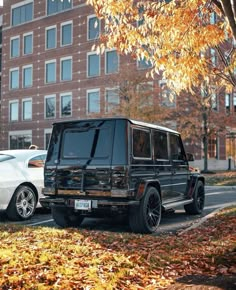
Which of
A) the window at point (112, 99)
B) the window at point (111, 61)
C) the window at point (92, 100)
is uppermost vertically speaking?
the window at point (111, 61)

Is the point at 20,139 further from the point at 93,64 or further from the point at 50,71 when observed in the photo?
the point at 93,64

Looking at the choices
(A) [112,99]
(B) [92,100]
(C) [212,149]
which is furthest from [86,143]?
(B) [92,100]

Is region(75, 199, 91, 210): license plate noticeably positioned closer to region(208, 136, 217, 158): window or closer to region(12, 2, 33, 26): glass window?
region(208, 136, 217, 158): window

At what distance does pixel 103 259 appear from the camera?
4664mm

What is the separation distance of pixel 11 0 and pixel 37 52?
819 cm

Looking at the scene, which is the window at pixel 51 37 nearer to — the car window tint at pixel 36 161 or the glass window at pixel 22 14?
the glass window at pixel 22 14

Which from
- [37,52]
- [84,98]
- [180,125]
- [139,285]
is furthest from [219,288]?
[37,52]

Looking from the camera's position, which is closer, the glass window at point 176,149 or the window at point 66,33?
the glass window at point 176,149

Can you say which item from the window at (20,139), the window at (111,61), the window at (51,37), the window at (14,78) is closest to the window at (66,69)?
the window at (51,37)

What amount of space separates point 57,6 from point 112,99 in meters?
15.9

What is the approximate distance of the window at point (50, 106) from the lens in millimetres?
42438

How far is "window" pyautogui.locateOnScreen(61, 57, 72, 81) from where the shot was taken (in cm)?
4175

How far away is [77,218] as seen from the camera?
841 cm

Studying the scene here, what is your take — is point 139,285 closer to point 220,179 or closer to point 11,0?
point 220,179
